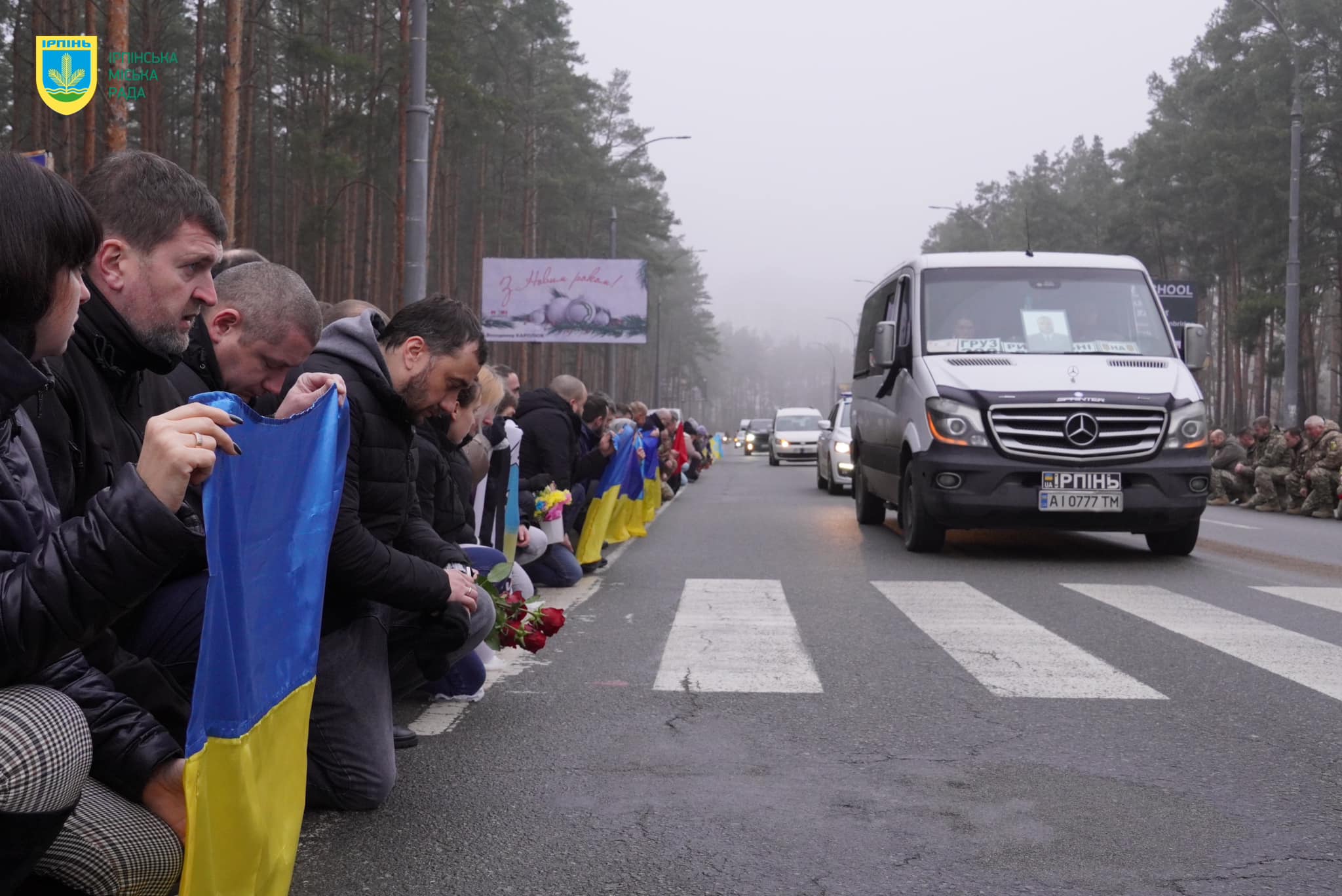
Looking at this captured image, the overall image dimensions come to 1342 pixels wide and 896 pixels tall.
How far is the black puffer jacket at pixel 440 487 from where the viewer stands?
18.3 ft

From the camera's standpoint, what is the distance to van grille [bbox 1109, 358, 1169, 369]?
11.8 meters

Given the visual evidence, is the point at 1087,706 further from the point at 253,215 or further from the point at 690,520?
the point at 253,215

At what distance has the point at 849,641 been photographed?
743 centimetres

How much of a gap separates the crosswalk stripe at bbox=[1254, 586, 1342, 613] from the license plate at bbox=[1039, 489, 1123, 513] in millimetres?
1467

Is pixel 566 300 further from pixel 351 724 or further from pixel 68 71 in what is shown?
pixel 351 724

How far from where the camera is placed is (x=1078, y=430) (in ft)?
36.7

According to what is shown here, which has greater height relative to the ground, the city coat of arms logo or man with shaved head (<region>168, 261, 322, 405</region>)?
the city coat of arms logo

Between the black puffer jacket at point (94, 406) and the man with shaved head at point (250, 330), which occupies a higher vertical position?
the man with shaved head at point (250, 330)

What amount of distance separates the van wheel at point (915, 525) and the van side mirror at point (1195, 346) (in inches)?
101

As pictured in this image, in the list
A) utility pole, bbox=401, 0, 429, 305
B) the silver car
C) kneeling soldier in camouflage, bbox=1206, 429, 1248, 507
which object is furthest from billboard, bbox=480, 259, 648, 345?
utility pole, bbox=401, 0, 429, 305

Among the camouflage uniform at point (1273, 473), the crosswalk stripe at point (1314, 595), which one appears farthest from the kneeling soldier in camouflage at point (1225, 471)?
the crosswalk stripe at point (1314, 595)

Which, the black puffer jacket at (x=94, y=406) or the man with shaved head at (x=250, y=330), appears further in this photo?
the man with shaved head at (x=250, y=330)

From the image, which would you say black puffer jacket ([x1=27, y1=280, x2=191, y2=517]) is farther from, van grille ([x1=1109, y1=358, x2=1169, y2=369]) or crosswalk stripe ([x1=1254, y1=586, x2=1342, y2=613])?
van grille ([x1=1109, y1=358, x2=1169, y2=369])

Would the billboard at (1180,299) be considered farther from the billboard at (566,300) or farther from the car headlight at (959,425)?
the car headlight at (959,425)
